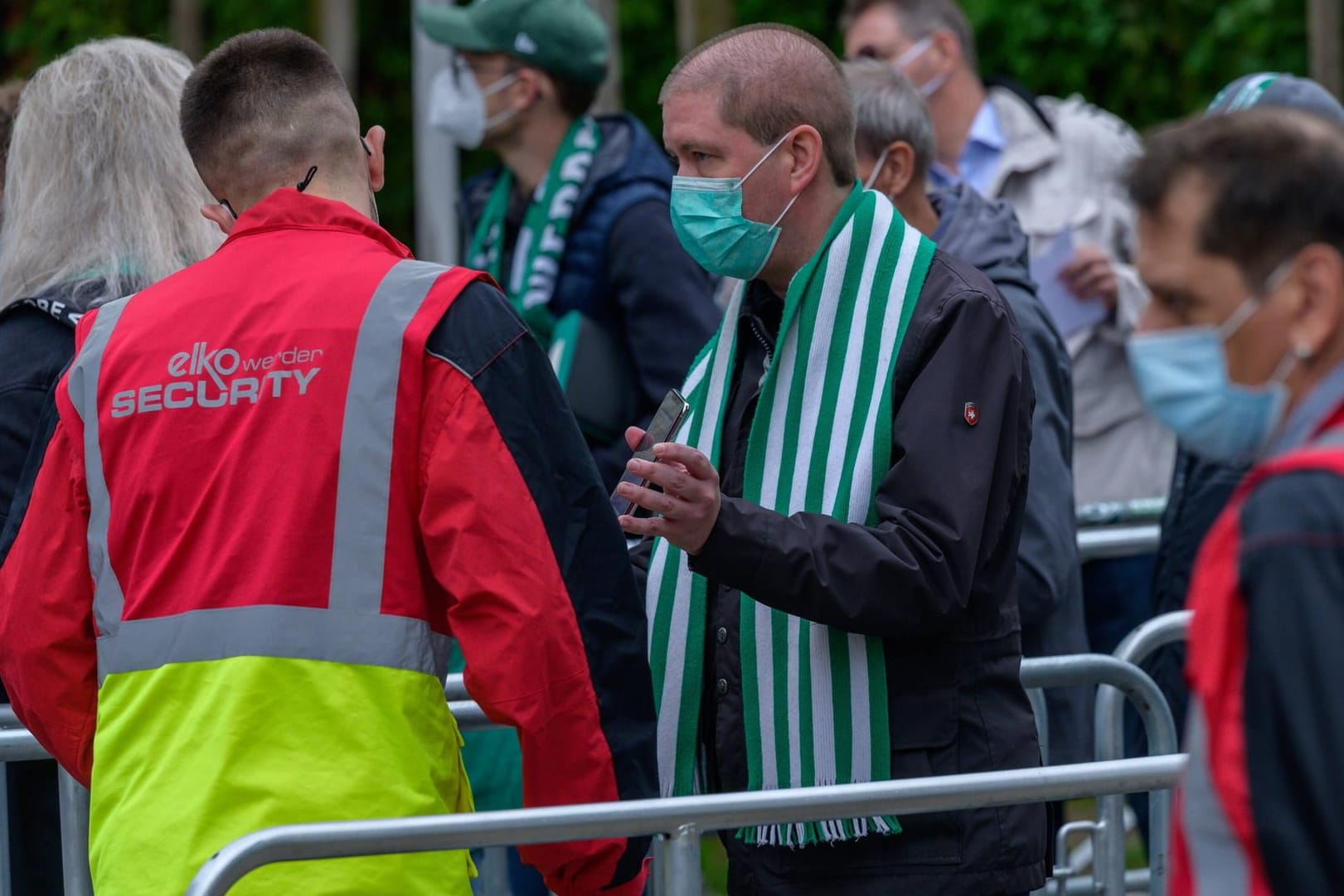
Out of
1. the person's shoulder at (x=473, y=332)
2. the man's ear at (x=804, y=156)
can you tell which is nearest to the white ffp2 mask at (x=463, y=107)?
the man's ear at (x=804, y=156)

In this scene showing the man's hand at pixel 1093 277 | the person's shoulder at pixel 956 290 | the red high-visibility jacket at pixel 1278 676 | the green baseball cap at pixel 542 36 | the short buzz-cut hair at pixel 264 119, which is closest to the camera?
the red high-visibility jacket at pixel 1278 676

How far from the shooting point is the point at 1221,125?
A: 5.86ft

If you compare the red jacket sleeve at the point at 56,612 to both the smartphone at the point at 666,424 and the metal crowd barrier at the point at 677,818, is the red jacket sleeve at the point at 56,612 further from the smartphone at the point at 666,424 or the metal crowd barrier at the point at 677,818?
the smartphone at the point at 666,424

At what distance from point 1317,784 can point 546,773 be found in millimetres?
1207

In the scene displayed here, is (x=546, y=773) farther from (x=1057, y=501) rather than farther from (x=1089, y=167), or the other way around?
(x=1089, y=167)

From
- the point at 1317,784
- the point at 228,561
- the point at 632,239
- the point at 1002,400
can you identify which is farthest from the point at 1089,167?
the point at 1317,784

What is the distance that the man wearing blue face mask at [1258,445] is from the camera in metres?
1.58

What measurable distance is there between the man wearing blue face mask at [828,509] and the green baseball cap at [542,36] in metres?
1.78

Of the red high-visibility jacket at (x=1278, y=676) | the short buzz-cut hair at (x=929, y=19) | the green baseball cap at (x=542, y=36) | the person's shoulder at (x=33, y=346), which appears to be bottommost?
the red high-visibility jacket at (x=1278, y=676)

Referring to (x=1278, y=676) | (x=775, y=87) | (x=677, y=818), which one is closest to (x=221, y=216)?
(x=775, y=87)

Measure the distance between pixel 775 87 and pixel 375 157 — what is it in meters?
0.64

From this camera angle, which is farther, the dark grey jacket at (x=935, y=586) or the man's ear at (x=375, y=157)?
the man's ear at (x=375, y=157)

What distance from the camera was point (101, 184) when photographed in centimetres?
329

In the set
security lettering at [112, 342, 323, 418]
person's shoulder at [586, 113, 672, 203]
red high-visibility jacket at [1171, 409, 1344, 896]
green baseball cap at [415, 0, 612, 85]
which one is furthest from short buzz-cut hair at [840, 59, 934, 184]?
red high-visibility jacket at [1171, 409, 1344, 896]
